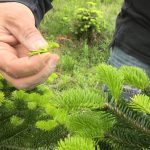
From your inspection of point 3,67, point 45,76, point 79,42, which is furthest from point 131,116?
point 79,42

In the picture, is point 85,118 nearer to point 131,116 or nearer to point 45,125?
point 131,116

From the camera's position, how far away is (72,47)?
692 cm

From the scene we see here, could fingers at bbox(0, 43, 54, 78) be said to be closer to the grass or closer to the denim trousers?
the denim trousers

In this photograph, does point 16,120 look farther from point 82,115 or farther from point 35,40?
point 82,115

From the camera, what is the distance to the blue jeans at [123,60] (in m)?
2.04

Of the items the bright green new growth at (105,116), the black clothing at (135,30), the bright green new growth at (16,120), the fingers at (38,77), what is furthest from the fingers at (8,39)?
the black clothing at (135,30)

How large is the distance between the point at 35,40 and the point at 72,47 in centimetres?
553

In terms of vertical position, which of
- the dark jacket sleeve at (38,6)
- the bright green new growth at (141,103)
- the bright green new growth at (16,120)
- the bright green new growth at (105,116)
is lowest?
the bright green new growth at (16,120)

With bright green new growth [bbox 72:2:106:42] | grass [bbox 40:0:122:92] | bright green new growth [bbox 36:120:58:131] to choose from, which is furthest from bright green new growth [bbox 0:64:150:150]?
bright green new growth [bbox 72:2:106:42]

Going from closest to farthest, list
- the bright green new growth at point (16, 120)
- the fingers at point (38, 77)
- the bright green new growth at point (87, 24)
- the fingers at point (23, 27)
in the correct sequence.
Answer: the fingers at point (38, 77)
the fingers at point (23, 27)
the bright green new growth at point (16, 120)
the bright green new growth at point (87, 24)

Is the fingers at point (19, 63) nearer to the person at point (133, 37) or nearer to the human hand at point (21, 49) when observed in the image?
the human hand at point (21, 49)

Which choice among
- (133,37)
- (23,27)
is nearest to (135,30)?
(133,37)

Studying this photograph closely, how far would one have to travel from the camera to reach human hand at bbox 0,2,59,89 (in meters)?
1.24

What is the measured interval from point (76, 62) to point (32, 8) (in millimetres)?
4693
